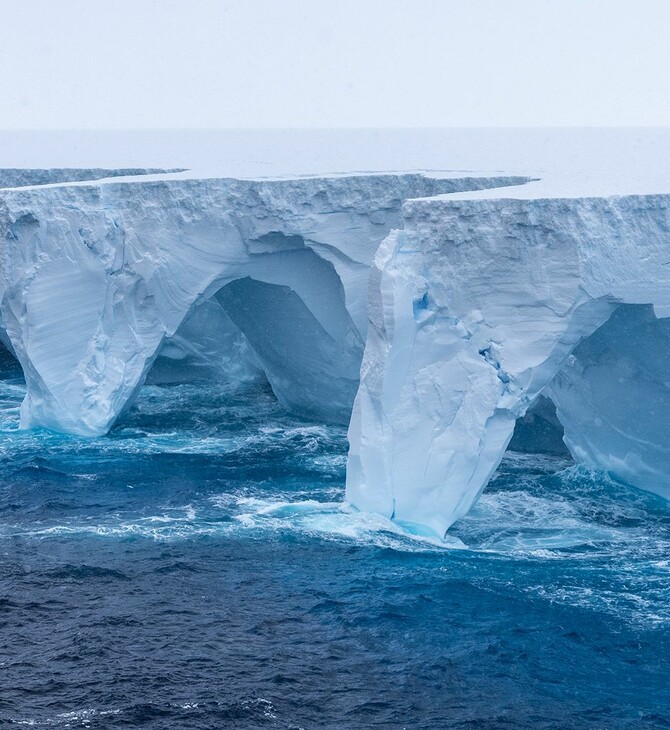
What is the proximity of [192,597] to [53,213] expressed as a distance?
831 cm

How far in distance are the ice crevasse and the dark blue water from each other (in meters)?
1.08

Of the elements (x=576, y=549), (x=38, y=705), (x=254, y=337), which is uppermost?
(x=254, y=337)

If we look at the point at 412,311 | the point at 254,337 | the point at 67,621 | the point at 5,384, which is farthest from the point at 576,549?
the point at 5,384

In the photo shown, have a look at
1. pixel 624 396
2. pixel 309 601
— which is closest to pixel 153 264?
pixel 624 396

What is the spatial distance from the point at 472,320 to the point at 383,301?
1.20 metres

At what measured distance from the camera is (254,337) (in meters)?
20.6

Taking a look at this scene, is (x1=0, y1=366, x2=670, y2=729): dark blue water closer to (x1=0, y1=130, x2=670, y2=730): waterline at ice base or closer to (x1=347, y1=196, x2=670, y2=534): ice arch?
(x1=0, y1=130, x2=670, y2=730): waterline at ice base

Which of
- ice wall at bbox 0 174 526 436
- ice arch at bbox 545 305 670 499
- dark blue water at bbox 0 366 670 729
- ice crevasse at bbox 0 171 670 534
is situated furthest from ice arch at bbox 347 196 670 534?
ice wall at bbox 0 174 526 436

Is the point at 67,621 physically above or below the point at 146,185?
below

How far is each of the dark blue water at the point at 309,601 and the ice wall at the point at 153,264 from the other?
170 centimetres

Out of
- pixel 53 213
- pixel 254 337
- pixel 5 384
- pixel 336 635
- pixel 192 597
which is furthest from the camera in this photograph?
pixel 5 384

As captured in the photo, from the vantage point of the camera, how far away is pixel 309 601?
12.5 m

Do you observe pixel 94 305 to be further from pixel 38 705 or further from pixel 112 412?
pixel 38 705

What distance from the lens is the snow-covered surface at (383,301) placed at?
1429 centimetres
